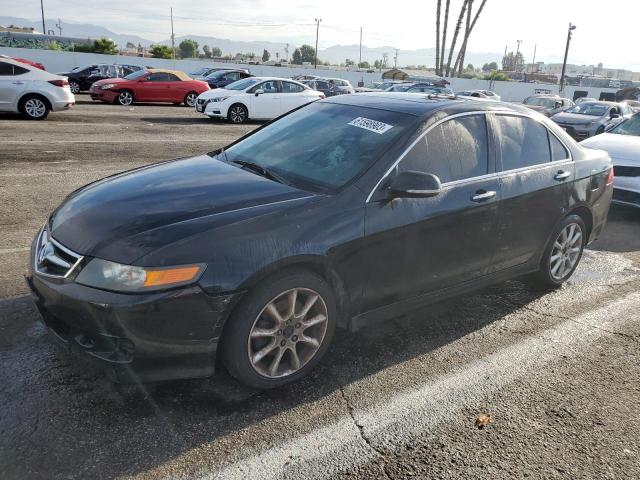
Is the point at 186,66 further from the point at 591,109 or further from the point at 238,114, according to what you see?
the point at 591,109

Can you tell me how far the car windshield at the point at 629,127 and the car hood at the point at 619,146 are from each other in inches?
9.7

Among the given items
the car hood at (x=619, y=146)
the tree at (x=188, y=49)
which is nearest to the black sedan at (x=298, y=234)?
the car hood at (x=619, y=146)

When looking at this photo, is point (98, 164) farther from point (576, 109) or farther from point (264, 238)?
point (576, 109)

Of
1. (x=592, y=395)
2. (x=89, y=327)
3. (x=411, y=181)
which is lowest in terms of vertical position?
(x=592, y=395)

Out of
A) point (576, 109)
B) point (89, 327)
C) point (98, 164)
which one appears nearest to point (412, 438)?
point (89, 327)

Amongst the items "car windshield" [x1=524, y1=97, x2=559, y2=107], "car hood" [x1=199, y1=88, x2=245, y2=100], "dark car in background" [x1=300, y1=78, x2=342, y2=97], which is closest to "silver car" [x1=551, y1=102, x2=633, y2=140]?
"car windshield" [x1=524, y1=97, x2=559, y2=107]

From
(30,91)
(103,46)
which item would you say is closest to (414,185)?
(30,91)

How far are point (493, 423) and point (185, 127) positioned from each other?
13790 millimetres

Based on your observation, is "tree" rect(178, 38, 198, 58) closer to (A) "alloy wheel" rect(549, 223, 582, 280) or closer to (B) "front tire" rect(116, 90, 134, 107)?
(B) "front tire" rect(116, 90, 134, 107)

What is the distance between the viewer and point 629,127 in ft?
30.2

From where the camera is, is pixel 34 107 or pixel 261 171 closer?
pixel 261 171

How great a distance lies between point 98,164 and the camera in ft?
30.1

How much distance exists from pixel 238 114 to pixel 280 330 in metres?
15.1

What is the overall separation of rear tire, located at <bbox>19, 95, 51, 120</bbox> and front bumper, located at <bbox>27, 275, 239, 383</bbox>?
43.2ft
